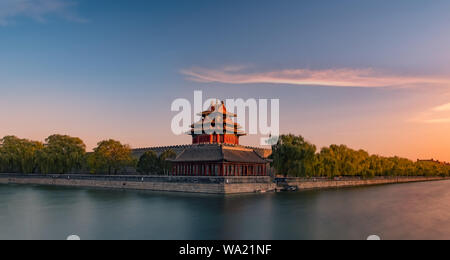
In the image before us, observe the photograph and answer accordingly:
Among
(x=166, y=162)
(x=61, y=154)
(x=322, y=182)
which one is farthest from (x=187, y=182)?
(x=61, y=154)

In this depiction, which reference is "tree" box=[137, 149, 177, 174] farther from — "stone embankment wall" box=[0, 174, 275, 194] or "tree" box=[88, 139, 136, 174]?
"stone embankment wall" box=[0, 174, 275, 194]

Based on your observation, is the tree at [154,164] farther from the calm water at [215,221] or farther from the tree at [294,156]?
the calm water at [215,221]

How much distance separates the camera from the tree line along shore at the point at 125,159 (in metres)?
52.7

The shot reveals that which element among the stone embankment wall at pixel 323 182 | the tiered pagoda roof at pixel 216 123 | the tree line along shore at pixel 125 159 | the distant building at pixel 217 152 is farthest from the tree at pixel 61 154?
the stone embankment wall at pixel 323 182

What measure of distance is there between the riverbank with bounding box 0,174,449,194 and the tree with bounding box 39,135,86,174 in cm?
219

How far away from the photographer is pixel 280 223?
2209 cm

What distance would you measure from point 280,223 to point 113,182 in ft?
116

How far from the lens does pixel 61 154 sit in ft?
206

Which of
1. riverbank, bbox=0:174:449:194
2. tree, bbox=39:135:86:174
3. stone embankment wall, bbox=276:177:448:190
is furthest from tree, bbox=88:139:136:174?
stone embankment wall, bbox=276:177:448:190

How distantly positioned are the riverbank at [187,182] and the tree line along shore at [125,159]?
1712 mm

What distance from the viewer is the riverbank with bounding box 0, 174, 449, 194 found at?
40.3m
